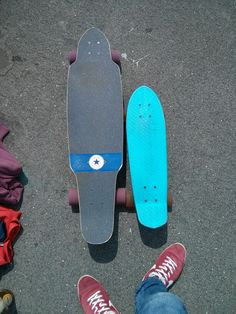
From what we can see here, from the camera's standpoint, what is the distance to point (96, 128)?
199 cm

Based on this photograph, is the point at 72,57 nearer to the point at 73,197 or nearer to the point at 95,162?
the point at 95,162

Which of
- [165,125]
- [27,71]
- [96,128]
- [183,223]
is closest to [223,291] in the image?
[183,223]

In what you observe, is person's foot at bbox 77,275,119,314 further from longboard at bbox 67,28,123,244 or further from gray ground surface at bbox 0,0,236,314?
longboard at bbox 67,28,123,244

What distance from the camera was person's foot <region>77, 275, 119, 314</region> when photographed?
2012 millimetres

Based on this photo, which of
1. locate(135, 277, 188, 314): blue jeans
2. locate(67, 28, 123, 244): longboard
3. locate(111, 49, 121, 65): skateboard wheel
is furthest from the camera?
locate(111, 49, 121, 65): skateboard wheel

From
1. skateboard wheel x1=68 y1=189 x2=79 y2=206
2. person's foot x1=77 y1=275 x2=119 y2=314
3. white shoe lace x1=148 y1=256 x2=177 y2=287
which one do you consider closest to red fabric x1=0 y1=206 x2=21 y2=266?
skateboard wheel x1=68 y1=189 x2=79 y2=206

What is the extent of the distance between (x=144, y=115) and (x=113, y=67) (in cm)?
36

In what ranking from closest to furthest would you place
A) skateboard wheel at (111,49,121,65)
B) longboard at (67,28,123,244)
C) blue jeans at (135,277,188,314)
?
blue jeans at (135,277,188,314), longboard at (67,28,123,244), skateboard wheel at (111,49,121,65)

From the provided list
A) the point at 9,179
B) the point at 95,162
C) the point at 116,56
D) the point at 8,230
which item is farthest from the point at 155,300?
the point at 116,56

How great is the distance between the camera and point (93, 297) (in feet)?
6.61

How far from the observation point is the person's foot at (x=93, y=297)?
2.01 m

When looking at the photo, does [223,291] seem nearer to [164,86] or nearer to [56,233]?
[56,233]

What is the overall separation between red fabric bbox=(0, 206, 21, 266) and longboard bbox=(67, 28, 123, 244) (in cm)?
43

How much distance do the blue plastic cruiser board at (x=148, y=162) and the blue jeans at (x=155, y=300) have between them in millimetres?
352
